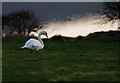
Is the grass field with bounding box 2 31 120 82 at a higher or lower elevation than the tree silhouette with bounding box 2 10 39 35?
lower

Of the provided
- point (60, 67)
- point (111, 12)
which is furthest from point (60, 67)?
point (111, 12)

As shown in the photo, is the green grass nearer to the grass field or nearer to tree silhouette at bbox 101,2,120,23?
the grass field

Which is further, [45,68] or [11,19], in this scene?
[11,19]

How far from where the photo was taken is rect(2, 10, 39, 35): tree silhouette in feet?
157

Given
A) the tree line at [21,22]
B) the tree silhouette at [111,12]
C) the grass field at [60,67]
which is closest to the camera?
the grass field at [60,67]

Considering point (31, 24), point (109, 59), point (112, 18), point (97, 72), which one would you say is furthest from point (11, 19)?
point (97, 72)

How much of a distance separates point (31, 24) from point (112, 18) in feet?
40.3

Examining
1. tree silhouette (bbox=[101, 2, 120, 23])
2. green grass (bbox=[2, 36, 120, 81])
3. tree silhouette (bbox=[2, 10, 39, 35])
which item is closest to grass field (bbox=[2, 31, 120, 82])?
green grass (bbox=[2, 36, 120, 81])

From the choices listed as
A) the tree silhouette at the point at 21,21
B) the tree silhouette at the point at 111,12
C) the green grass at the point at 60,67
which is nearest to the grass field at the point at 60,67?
the green grass at the point at 60,67

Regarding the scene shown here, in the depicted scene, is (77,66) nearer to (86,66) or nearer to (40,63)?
(86,66)

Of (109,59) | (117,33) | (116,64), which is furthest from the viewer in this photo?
(117,33)

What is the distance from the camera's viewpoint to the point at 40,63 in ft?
51.4

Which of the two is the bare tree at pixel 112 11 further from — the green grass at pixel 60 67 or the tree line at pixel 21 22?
the green grass at pixel 60 67

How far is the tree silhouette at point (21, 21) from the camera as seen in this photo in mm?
48000
